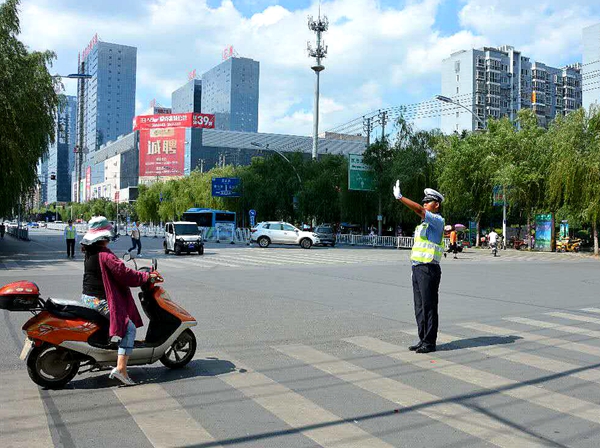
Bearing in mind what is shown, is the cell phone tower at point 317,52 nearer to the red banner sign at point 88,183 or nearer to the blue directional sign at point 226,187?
the blue directional sign at point 226,187

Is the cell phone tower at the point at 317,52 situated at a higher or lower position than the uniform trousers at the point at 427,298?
higher

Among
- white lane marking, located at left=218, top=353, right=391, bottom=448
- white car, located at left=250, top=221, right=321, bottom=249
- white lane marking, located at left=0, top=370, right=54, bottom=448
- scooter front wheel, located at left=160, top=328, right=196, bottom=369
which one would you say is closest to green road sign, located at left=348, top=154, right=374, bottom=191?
white car, located at left=250, top=221, right=321, bottom=249

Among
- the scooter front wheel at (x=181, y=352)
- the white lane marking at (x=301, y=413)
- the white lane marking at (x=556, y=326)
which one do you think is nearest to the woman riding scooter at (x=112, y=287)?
the scooter front wheel at (x=181, y=352)

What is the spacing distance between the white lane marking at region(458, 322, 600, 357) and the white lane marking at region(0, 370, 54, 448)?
6.11m

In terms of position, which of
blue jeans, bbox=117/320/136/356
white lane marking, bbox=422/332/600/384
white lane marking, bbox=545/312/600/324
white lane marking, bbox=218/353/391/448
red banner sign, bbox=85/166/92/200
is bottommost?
white lane marking, bbox=218/353/391/448

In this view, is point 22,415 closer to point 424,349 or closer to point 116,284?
point 116,284

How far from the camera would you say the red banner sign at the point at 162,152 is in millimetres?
145875

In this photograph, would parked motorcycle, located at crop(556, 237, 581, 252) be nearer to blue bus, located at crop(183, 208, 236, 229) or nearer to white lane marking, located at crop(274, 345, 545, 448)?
blue bus, located at crop(183, 208, 236, 229)

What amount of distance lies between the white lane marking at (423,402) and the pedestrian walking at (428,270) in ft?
3.86

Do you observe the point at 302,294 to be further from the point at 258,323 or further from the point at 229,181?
the point at 229,181

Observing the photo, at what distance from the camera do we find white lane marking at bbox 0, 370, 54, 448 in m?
4.12

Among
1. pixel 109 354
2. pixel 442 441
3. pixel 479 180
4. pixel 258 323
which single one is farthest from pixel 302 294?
pixel 479 180

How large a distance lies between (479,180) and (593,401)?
38.0m

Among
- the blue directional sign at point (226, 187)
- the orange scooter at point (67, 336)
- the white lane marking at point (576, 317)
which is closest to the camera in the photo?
the orange scooter at point (67, 336)
